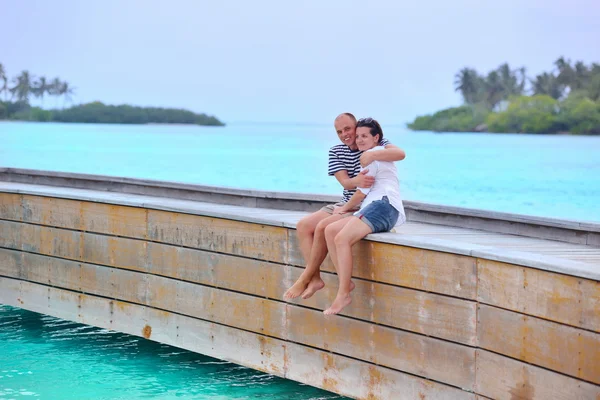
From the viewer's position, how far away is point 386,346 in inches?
243

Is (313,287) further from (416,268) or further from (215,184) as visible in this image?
(215,184)

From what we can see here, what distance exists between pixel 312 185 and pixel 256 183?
166 inches

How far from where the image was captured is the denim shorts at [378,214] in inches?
241

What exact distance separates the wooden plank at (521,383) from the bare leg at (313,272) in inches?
47.7

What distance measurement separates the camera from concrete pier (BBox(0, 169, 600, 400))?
5207 millimetres

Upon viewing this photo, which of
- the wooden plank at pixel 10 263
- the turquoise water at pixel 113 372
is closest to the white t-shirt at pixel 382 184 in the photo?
the turquoise water at pixel 113 372

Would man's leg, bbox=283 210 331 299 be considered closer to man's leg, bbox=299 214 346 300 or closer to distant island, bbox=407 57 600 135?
man's leg, bbox=299 214 346 300

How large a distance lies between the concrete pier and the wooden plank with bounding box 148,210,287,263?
11 mm

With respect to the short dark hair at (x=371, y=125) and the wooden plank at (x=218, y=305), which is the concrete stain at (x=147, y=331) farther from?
the short dark hair at (x=371, y=125)

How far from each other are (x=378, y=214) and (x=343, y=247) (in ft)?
1.21

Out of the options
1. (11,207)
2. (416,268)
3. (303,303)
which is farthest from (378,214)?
(11,207)

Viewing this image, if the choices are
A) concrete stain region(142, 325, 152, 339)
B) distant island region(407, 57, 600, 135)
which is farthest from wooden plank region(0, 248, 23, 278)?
distant island region(407, 57, 600, 135)

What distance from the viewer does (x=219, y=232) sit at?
727 centimetres

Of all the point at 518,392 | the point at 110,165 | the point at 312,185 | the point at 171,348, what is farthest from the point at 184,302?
the point at 110,165
